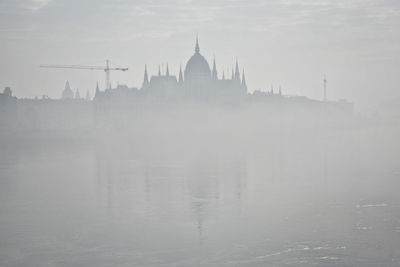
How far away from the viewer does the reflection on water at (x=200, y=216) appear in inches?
803

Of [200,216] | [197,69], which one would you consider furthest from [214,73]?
[200,216]

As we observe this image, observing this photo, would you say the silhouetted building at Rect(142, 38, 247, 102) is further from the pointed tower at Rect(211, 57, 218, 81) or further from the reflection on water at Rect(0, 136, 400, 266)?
the reflection on water at Rect(0, 136, 400, 266)

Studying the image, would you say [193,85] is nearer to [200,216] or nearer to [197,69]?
[197,69]

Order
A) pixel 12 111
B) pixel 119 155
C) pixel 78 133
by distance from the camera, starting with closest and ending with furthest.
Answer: pixel 119 155 → pixel 78 133 → pixel 12 111

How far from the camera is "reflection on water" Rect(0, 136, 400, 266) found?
2039 centimetres

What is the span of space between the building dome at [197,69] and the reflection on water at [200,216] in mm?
86677

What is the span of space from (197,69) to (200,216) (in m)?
108

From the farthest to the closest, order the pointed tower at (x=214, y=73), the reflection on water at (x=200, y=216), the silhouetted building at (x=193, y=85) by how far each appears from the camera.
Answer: the pointed tower at (x=214, y=73)
the silhouetted building at (x=193, y=85)
the reflection on water at (x=200, y=216)

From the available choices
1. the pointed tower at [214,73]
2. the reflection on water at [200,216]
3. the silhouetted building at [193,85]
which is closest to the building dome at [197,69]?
the silhouetted building at [193,85]

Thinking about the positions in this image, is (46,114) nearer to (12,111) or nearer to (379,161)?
(12,111)

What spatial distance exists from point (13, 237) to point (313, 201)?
53.0 ft

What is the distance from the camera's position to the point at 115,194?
34.0 m

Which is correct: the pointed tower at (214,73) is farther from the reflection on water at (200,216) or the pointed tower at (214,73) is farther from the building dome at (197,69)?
the reflection on water at (200,216)

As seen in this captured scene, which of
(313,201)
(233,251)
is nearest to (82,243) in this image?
(233,251)
